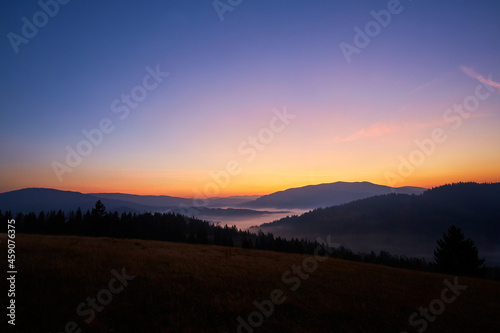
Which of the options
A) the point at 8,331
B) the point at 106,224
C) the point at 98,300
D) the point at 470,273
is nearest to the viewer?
the point at 8,331

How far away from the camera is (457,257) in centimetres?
4266

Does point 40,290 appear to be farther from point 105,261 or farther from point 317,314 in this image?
point 317,314

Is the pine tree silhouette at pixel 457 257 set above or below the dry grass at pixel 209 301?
below

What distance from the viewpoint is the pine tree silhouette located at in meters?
41.4

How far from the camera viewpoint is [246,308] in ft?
27.1

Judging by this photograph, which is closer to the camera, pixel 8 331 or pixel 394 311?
pixel 8 331

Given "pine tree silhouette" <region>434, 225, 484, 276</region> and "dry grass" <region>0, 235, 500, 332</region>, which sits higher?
"dry grass" <region>0, 235, 500, 332</region>

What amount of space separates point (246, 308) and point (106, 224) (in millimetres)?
83389

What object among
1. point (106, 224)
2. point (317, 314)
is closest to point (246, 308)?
point (317, 314)

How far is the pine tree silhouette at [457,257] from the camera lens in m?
41.4

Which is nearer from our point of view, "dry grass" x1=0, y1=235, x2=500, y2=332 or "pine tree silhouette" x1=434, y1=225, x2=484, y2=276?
"dry grass" x1=0, y1=235, x2=500, y2=332

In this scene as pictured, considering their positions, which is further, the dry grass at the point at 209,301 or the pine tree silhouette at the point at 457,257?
the pine tree silhouette at the point at 457,257

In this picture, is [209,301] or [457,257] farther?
[457,257]

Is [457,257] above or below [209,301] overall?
below
